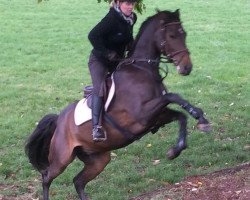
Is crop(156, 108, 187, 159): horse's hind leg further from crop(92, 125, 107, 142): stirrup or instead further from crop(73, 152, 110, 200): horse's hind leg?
crop(73, 152, 110, 200): horse's hind leg

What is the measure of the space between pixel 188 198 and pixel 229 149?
271cm

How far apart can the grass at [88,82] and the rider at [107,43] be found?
1618 millimetres

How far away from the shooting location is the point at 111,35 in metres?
6.44

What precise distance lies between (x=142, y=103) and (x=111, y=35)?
34.0 inches

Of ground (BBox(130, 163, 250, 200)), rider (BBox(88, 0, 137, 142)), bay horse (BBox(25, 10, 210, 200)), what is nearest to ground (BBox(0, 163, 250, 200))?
ground (BBox(130, 163, 250, 200))

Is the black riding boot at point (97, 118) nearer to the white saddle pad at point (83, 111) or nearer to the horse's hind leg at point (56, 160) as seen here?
the white saddle pad at point (83, 111)

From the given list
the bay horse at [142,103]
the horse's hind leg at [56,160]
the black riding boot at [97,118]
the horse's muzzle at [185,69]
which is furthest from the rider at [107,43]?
the horse's muzzle at [185,69]

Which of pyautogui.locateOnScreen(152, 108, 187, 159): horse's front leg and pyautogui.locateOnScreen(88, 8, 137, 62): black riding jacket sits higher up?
pyautogui.locateOnScreen(88, 8, 137, 62): black riding jacket

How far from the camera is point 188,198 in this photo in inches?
255

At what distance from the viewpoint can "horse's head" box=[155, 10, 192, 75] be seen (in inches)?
230

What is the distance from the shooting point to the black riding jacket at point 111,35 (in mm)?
Answer: 6312

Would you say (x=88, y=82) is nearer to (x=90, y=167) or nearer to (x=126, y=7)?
(x=90, y=167)

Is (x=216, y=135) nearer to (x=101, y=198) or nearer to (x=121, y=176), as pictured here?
(x=121, y=176)

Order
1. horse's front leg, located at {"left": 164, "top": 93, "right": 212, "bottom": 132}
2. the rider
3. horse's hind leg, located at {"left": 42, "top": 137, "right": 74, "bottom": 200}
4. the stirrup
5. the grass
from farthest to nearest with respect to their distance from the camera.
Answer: the grass < horse's hind leg, located at {"left": 42, "top": 137, "right": 74, "bottom": 200} < the stirrup < the rider < horse's front leg, located at {"left": 164, "top": 93, "right": 212, "bottom": 132}
